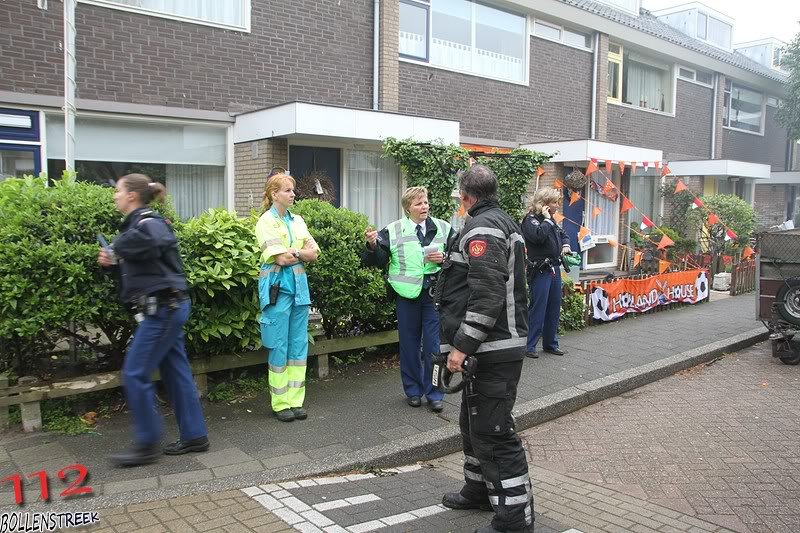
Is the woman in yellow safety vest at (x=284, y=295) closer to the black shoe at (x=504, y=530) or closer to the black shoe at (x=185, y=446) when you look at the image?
the black shoe at (x=185, y=446)

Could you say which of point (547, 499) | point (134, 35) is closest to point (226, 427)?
point (547, 499)

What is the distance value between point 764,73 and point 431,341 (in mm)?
22863

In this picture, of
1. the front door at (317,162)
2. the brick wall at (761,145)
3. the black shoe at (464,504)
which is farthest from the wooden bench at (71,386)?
the brick wall at (761,145)

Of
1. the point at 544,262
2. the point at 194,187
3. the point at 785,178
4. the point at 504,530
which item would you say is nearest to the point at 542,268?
the point at 544,262

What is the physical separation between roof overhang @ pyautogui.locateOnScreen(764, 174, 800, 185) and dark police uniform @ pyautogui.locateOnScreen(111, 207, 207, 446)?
81.5ft

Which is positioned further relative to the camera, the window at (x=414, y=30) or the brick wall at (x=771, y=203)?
the brick wall at (x=771, y=203)

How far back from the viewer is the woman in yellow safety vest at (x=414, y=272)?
5605mm

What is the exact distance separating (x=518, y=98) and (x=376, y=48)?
415 centimetres

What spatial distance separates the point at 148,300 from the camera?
165 inches

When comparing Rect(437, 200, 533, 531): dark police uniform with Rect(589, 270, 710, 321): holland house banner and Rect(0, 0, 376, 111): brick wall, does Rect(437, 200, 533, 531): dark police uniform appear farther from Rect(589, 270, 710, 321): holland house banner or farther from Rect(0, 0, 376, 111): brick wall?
Rect(0, 0, 376, 111): brick wall

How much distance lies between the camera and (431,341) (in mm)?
5676

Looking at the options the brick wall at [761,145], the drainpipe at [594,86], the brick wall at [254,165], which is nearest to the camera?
the brick wall at [254,165]

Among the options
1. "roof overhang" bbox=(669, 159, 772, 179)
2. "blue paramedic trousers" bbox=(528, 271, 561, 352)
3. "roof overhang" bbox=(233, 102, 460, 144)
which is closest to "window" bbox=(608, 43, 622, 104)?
"roof overhang" bbox=(669, 159, 772, 179)

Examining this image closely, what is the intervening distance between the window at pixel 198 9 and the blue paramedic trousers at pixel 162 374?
6.06 m
